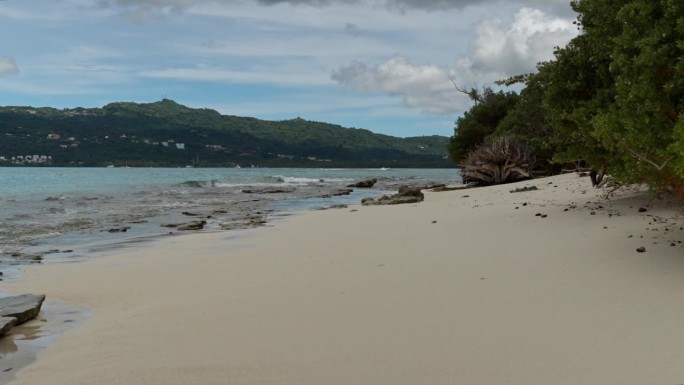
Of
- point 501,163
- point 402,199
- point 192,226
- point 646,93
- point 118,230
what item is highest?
point 646,93

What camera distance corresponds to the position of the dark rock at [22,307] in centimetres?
579

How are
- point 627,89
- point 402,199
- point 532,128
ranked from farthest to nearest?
point 532,128, point 402,199, point 627,89

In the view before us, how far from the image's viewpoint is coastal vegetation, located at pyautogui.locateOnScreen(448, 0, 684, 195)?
6.69m

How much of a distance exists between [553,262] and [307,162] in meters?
153

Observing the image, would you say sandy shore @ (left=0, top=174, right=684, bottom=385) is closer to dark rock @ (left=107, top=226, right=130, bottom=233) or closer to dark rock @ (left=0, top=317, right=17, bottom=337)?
dark rock @ (left=0, top=317, right=17, bottom=337)

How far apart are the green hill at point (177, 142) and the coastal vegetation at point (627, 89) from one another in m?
133

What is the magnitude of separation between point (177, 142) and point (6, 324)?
161 meters

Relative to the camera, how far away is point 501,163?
102 ft

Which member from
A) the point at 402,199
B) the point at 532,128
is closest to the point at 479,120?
the point at 532,128

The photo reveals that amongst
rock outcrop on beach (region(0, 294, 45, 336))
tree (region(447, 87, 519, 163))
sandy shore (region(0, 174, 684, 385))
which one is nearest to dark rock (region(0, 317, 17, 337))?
rock outcrop on beach (region(0, 294, 45, 336))

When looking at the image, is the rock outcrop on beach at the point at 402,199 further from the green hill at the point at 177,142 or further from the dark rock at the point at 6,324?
the green hill at the point at 177,142

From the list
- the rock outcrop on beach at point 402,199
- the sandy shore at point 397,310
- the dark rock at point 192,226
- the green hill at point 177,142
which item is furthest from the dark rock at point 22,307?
the green hill at point 177,142

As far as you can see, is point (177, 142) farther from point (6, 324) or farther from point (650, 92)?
point (650, 92)

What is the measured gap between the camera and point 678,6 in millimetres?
6527
